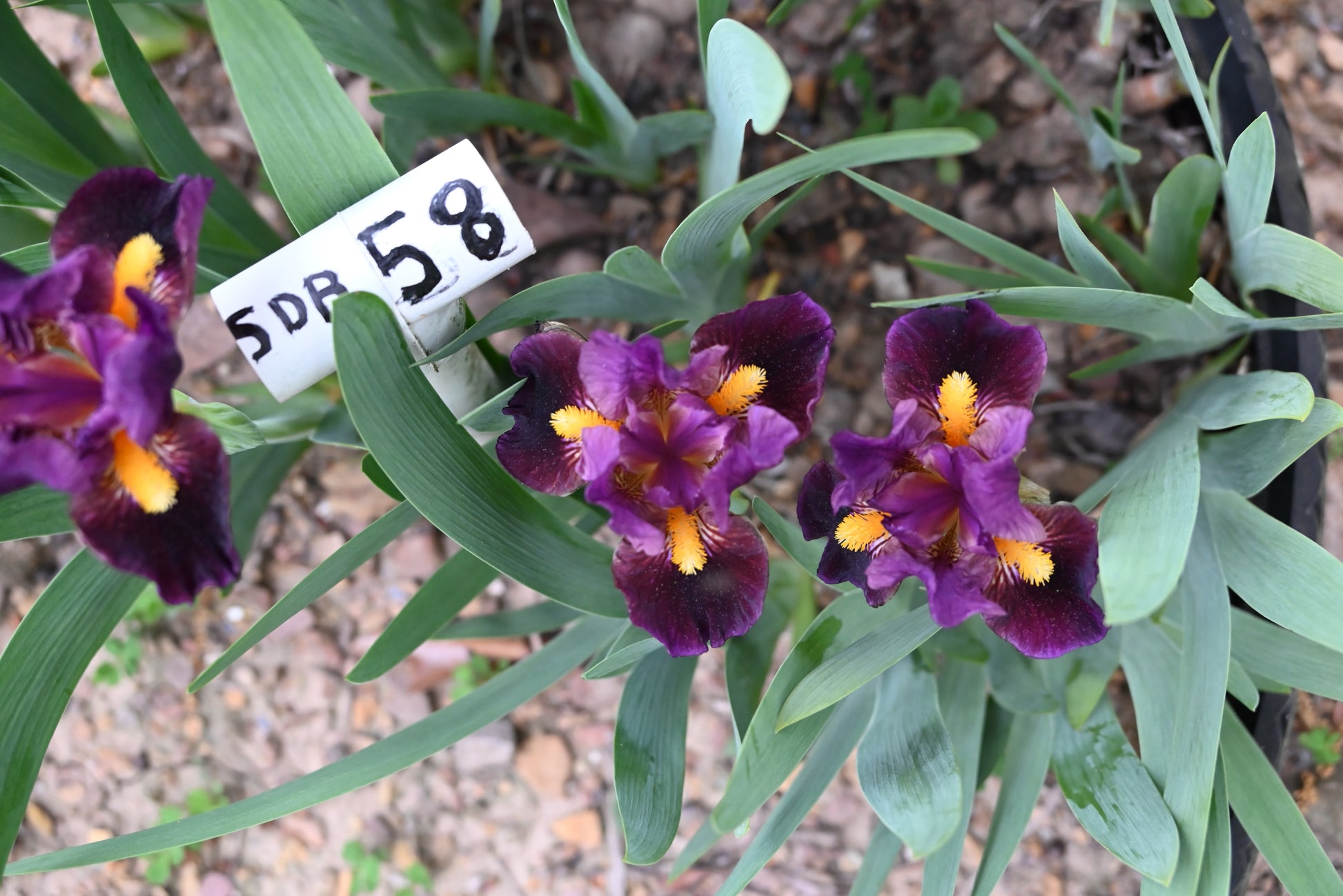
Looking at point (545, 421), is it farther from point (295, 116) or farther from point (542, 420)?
point (295, 116)

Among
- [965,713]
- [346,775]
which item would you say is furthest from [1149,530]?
[346,775]

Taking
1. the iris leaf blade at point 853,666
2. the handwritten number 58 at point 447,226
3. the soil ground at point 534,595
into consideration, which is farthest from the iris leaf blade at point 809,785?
the handwritten number 58 at point 447,226

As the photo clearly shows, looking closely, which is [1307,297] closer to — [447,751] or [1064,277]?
[1064,277]

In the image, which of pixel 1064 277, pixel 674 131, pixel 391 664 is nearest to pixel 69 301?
pixel 391 664

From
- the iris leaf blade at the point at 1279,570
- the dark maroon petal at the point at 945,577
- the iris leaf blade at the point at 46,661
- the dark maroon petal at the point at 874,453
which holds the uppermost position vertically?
the iris leaf blade at the point at 46,661

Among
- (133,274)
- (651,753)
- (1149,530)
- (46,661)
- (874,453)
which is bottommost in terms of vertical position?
(651,753)

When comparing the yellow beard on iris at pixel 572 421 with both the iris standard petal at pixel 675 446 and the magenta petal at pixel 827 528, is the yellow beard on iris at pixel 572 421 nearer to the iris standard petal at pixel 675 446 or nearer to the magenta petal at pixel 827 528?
the iris standard petal at pixel 675 446

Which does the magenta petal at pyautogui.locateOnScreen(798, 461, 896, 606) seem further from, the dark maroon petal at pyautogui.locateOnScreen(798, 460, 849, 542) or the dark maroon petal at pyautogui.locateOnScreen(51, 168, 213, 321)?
the dark maroon petal at pyautogui.locateOnScreen(51, 168, 213, 321)
